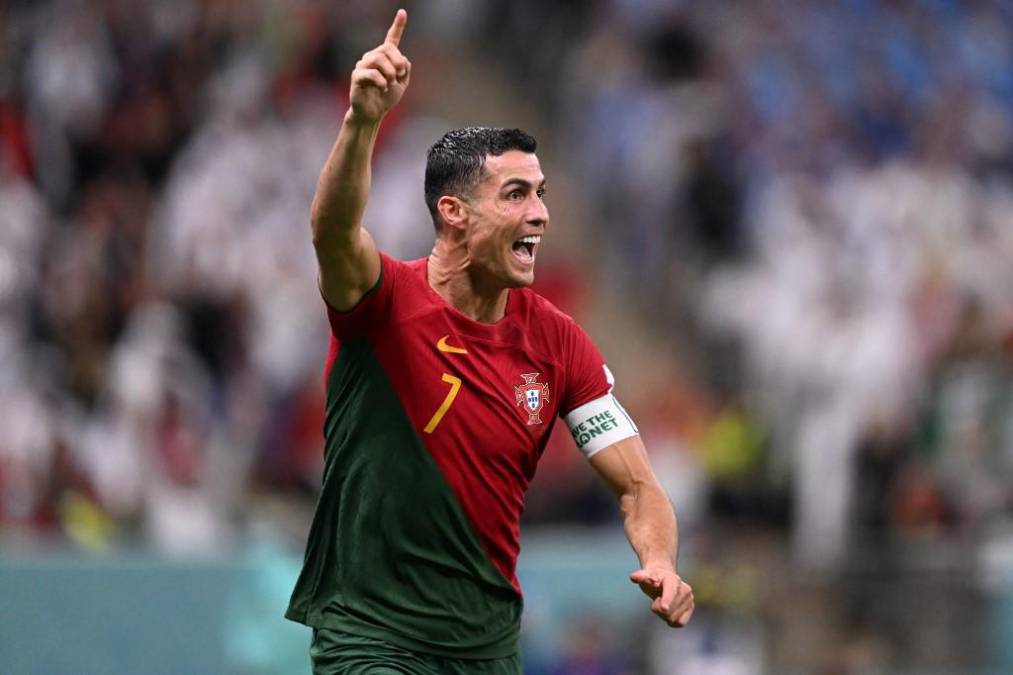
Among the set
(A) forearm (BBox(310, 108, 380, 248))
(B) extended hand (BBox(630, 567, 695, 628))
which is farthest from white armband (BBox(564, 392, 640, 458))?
(A) forearm (BBox(310, 108, 380, 248))

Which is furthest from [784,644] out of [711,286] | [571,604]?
[711,286]

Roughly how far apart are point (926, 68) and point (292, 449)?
7378 mm

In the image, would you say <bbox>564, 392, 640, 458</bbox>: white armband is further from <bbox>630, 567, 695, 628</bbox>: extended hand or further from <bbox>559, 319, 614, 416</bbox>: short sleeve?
<bbox>630, 567, 695, 628</bbox>: extended hand

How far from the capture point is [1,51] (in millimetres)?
14617

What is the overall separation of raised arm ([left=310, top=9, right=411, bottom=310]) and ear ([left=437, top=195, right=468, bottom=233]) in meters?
0.52

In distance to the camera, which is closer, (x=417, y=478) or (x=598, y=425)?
(x=417, y=478)

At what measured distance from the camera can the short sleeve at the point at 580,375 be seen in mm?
6496

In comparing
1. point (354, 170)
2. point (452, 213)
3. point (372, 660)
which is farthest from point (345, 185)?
point (372, 660)

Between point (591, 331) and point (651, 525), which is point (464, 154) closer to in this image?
point (651, 525)

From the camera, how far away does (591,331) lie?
16.1m

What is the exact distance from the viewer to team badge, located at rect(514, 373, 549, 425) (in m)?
6.30

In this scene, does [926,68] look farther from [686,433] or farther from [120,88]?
[120,88]

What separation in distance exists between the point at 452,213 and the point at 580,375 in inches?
27.9

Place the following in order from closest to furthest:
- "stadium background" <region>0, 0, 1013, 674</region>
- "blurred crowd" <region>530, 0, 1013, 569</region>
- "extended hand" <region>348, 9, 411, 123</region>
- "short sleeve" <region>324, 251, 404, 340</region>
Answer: "extended hand" <region>348, 9, 411, 123</region>, "short sleeve" <region>324, 251, 404, 340</region>, "stadium background" <region>0, 0, 1013, 674</region>, "blurred crowd" <region>530, 0, 1013, 569</region>
